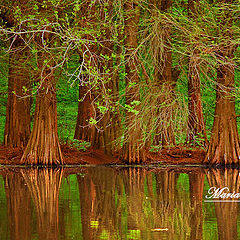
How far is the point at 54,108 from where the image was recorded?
68.7 ft

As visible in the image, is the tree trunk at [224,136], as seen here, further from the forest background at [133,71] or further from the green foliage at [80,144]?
the green foliage at [80,144]

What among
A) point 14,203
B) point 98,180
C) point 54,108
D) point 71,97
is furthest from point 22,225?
point 71,97

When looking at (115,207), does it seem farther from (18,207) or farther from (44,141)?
(44,141)

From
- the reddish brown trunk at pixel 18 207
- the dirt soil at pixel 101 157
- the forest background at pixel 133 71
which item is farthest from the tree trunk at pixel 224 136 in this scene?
the reddish brown trunk at pixel 18 207

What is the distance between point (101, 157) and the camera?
23031 millimetres

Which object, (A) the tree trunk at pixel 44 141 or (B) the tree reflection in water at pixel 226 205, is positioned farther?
(A) the tree trunk at pixel 44 141

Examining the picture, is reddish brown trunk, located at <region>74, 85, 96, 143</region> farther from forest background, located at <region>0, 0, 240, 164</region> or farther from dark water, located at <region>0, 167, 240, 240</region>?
dark water, located at <region>0, 167, 240, 240</region>

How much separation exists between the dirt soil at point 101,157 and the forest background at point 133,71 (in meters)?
0.39

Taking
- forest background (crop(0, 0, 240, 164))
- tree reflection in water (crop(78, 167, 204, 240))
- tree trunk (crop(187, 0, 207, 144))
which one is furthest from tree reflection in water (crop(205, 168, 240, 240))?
forest background (crop(0, 0, 240, 164))

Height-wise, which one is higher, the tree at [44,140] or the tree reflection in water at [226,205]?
the tree at [44,140]

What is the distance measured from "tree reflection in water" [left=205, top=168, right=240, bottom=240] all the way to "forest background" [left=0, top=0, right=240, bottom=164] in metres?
1.40

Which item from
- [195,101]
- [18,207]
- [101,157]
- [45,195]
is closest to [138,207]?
[18,207]

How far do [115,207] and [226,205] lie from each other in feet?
6.76

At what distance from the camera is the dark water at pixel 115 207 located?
7988mm
